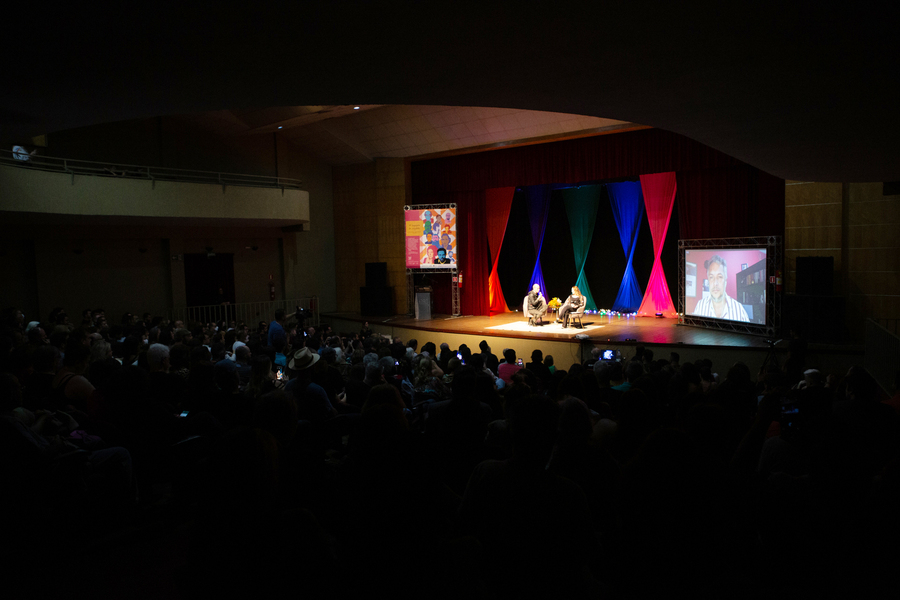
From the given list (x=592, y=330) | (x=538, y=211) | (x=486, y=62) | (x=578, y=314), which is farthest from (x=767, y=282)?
(x=486, y=62)

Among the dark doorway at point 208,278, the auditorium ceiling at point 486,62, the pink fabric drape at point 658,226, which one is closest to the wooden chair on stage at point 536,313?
the pink fabric drape at point 658,226

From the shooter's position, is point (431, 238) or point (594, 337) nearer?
point (594, 337)

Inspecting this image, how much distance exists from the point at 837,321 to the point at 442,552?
9055 millimetres

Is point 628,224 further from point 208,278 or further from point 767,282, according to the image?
point 208,278

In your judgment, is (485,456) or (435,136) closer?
(485,456)

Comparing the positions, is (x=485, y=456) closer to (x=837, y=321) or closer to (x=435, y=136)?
(x=837, y=321)

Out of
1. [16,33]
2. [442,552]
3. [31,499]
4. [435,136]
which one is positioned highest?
[435,136]

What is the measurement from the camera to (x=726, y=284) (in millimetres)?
10211

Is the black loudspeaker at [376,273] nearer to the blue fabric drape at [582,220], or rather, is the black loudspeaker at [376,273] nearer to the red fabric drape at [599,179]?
the red fabric drape at [599,179]

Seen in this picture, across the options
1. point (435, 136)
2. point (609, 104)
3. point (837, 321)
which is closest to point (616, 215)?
point (435, 136)

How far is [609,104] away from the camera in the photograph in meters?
3.50

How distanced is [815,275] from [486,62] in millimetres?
8055

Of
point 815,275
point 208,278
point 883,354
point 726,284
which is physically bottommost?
point 883,354

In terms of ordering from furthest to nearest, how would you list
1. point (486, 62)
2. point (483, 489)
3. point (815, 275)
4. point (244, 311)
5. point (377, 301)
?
point (377, 301)
point (244, 311)
point (815, 275)
point (486, 62)
point (483, 489)
